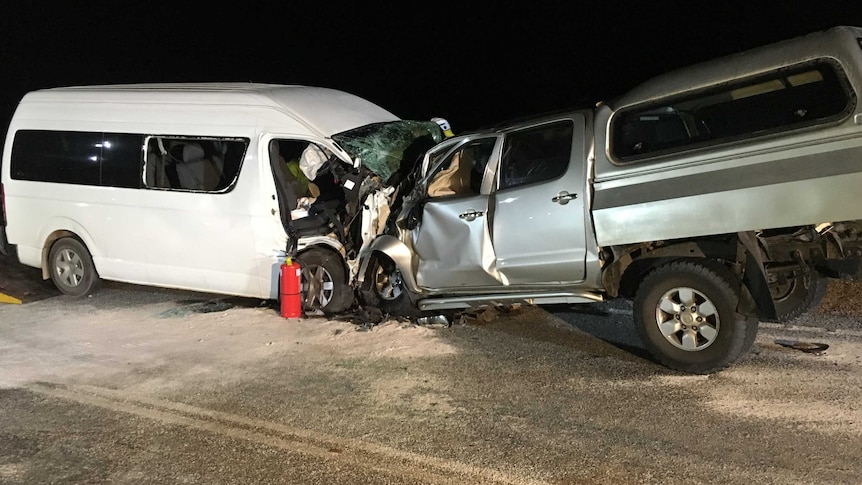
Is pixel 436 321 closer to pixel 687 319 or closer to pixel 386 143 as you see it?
pixel 386 143

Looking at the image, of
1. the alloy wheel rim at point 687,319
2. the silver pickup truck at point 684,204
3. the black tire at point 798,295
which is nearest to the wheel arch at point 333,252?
the silver pickup truck at point 684,204

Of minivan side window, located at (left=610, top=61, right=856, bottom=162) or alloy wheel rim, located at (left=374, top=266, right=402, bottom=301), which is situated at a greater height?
minivan side window, located at (left=610, top=61, right=856, bottom=162)

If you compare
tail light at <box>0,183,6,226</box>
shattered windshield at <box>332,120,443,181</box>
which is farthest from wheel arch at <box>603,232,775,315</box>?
tail light at <box>0,183,6,226</box>

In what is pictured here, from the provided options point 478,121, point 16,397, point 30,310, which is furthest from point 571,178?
point 478,121

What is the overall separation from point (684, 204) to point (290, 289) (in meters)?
3.96

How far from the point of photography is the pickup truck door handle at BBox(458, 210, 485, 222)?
20.4ft

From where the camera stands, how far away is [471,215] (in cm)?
625

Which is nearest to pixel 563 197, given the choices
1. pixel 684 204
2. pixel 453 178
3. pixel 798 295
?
pixel 684 204

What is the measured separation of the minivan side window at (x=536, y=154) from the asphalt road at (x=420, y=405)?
1.48m

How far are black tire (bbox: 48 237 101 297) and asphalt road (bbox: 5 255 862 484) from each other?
55.4 inches

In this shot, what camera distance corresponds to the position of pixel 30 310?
8102 millimetres

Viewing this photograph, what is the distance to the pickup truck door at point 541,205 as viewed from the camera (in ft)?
18.6

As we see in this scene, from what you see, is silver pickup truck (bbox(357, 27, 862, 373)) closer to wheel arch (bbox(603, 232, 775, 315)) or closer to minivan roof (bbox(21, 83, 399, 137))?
wheel arch (bbox(603, 232, 775, 315))

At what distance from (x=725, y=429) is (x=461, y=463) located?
66.3 inches
